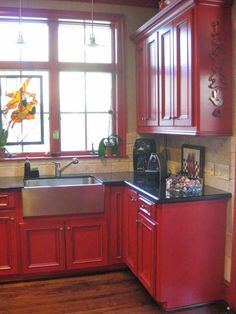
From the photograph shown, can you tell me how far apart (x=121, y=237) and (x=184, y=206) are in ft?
3.43

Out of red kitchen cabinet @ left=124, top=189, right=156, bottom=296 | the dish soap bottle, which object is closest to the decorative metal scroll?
red kitchen cabinet @ left=124, top=189, right=156, bottom=296

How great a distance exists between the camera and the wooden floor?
9.28ft

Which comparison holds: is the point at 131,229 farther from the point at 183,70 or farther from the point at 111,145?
the point at 183,70

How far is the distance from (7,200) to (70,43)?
1814 mm

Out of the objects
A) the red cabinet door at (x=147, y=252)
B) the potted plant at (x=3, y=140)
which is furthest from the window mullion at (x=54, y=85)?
the red cabinet door at (x=147, y=252)

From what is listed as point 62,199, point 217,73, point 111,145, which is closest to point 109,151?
point 111,145

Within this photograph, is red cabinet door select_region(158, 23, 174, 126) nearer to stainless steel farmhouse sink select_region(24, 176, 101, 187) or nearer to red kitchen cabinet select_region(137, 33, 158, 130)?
red kitchen cabinet select_region(137, 33, 158, 130)

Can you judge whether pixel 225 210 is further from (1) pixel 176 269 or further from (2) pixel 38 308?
(2) pixel 38 308

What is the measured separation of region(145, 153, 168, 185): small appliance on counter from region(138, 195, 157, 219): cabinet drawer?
0.25 metres

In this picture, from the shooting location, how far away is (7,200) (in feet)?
10.6

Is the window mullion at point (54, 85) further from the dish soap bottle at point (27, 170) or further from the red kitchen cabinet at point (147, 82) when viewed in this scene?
the red kitchen cabinet at point (147, 82)

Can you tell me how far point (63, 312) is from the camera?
279cm

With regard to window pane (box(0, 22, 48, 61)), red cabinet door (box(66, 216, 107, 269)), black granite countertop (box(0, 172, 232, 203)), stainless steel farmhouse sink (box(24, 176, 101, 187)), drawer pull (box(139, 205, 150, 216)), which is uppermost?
window pane (box(0, 22, 48, 61))

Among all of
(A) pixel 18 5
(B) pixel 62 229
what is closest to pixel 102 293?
(B) pixel 62 229
